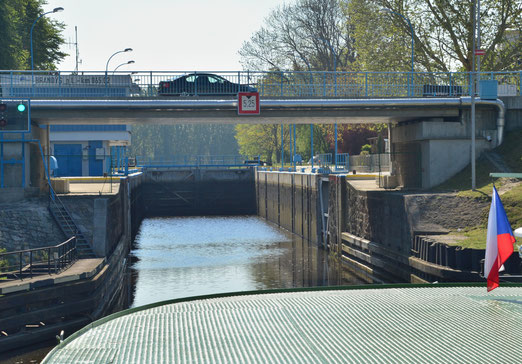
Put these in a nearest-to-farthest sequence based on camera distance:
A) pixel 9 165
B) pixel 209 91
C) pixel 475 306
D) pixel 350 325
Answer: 1. pixel 350 325
2. pixel 475 306
3. pixel 9 165
4. pixel 209 91

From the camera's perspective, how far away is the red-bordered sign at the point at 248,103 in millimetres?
30812

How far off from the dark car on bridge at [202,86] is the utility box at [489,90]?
9.70 metres

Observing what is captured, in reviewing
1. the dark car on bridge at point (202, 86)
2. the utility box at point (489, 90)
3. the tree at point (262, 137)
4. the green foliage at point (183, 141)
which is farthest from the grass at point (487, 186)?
the green foliage at point (183, 141)

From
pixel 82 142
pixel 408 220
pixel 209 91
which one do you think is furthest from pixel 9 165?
pixel 82 142

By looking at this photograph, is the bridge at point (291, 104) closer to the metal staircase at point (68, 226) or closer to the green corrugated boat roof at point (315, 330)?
the metal staircase at point (68, 226)

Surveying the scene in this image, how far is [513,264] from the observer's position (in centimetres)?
1998

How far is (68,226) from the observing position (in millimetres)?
26281

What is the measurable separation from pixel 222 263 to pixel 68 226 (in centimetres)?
953

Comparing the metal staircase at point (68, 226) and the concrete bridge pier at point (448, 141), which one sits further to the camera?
the concrete bridge pier at point (448, 141)

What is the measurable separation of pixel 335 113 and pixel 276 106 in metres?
3.31

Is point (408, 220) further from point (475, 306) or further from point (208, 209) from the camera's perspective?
point (208, 209)

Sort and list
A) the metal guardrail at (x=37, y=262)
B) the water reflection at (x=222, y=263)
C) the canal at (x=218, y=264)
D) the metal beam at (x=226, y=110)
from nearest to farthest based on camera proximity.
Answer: the metal guardrail at (x=37, y=262), the canal at (x=218, y=264), the water reflection at (x=222, y=263), the metal beam at (x=226, y=110)

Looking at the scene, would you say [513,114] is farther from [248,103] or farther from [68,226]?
[68,226]

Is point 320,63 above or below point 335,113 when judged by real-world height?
above
